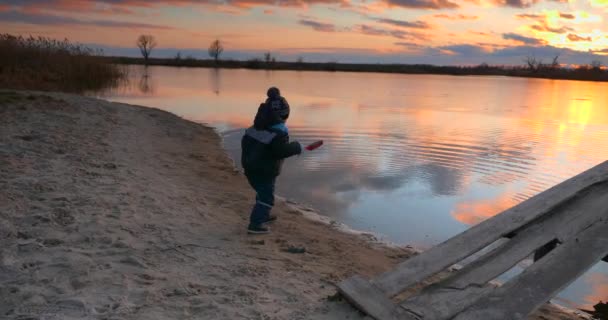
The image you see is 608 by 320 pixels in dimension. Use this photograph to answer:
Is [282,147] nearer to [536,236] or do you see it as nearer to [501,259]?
[501,259]

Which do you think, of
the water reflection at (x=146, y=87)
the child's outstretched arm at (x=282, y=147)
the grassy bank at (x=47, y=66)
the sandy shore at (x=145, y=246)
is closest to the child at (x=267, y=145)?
the child's outstretched arm at (x=282, y=147)

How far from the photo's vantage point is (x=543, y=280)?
3.48 meters

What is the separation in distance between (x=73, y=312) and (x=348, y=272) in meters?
2.50

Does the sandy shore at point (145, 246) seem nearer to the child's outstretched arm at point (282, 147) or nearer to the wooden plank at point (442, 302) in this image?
the wooden plank at point (442, 302)

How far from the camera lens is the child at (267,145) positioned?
4965 millimetres

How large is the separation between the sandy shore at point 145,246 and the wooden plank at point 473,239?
0.44 meters

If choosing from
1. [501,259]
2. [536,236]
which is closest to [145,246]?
[501,259]

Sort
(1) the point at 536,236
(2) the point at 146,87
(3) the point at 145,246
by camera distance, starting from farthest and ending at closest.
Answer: (2) the point at 146,87 → (3) the point at 145,246 → (1) the point at 536,236

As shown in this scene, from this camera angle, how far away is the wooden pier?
10.8ft

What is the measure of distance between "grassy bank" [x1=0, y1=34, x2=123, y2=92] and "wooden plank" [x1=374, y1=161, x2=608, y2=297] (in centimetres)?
1755

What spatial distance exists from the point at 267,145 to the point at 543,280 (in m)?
2.76

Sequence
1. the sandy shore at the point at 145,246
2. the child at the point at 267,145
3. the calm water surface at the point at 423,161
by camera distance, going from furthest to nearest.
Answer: the calm water surface at the point at 423,161 → the child at the point at 267,145 → the sandy shore at the point at 145,246

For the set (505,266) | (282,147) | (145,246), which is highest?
(282,147)

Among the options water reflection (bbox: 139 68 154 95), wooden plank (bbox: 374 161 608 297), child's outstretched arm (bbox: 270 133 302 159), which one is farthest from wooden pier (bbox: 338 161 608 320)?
water reflection (bbox: 139 68 154 95)
